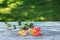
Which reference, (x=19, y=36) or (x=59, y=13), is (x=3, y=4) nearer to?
(x=59, y=13)

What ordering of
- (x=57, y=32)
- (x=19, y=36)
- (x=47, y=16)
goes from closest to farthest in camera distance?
(x=19, y=36) → (x=57, y=32) → (x=47, y=16)

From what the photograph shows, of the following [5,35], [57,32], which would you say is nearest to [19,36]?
[5,35]

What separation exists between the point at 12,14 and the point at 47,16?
62cm

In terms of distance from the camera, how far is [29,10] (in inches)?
161

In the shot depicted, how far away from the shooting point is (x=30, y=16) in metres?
3.98

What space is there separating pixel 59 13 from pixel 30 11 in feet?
1.70

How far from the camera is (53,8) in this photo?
4.15 m

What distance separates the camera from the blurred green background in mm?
3961

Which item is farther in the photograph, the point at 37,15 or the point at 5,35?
the point at 37,15

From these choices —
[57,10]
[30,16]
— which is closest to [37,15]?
[30,16]

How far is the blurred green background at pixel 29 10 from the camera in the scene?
396 centimetres

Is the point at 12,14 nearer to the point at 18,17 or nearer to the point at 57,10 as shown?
the point at 18,17

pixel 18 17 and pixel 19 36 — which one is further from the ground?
pixel 19 36

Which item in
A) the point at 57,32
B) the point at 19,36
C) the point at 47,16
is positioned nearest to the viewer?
the point at 19,36
